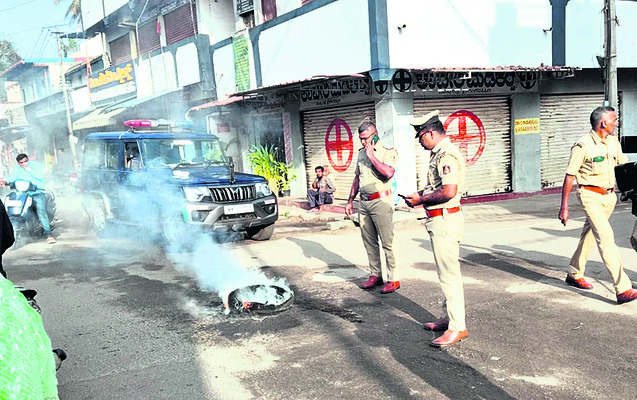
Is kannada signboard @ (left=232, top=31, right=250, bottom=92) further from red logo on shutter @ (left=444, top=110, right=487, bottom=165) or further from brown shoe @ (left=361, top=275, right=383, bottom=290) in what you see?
brown shoe @ (left=361, top=275, right=383, bottom=290)

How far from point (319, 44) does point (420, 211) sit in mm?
4825

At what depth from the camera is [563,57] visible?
13.2 metres

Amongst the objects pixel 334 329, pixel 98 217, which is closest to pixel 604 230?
pixel 334 329

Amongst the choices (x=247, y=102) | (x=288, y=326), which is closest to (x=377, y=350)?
(x=288, y=326)

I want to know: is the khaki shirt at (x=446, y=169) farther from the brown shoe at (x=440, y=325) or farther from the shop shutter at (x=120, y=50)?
the shop shutter at (x=120, y=50)

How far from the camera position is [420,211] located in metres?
10.9

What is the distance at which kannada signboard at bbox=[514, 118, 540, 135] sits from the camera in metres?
13.2

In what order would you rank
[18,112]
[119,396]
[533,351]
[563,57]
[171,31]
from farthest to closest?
[18,112] → [171,31] → [563,57] → [533,351] → [119,396]

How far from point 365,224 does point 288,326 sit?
160 centimetres

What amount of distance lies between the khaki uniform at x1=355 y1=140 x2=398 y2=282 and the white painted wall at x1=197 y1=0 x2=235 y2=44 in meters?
13.3

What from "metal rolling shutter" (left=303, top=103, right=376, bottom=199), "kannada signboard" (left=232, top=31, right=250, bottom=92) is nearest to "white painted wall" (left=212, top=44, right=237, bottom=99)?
"kannada signboard" (left=232, top=31, right=250, bottom=92)

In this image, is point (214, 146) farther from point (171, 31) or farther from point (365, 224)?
point (171, 31)

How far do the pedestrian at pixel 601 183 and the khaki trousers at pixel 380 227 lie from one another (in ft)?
5.70

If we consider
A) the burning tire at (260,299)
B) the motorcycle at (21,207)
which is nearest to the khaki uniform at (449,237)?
the burning tire at (260,299)
